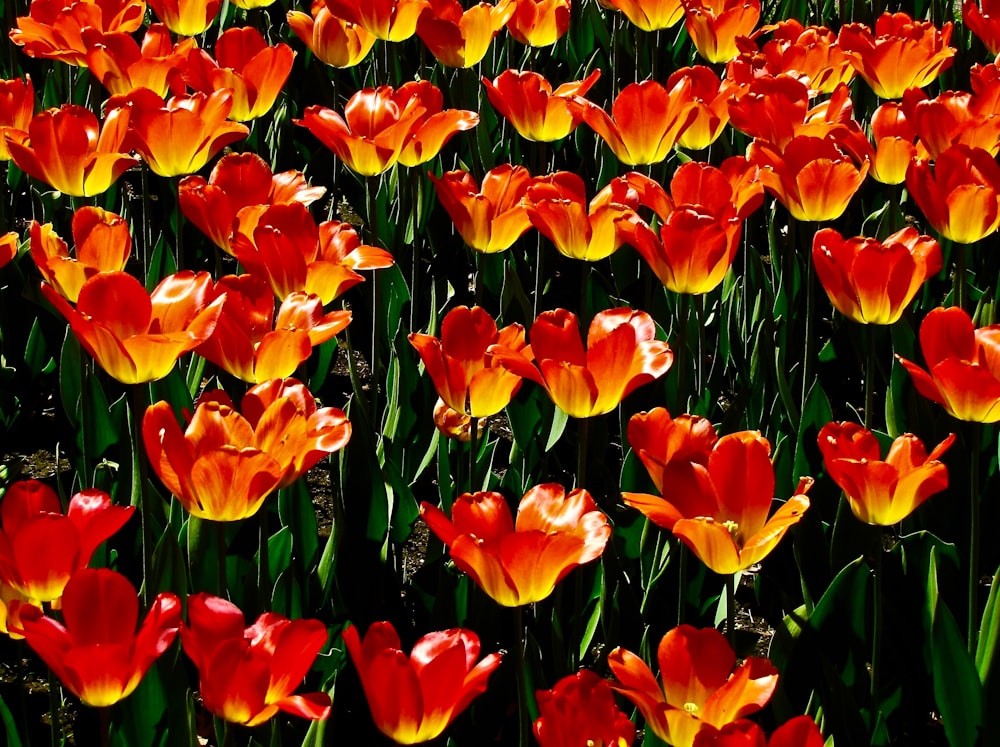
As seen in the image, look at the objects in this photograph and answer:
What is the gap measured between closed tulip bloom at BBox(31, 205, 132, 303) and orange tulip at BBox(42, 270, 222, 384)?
0.79 ft

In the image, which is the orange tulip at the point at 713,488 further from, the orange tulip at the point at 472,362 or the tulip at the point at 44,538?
the tulip at the point at 44,538

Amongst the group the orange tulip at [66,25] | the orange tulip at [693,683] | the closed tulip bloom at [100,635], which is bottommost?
the orange tulip at [693,683]

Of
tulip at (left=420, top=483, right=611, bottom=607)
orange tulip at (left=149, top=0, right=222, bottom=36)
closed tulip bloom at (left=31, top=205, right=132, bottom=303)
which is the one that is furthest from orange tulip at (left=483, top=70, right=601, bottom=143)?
tulip at (left=420, top=483, right=611, bottom=607)

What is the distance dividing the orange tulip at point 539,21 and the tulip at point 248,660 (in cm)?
196

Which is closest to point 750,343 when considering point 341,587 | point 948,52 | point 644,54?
point 948,52

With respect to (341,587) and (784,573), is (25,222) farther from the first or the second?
(784,573)

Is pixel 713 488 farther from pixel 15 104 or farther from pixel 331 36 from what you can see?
pixel 331 36

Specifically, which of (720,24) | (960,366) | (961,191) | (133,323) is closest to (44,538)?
(133,323)

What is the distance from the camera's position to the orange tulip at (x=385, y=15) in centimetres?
284

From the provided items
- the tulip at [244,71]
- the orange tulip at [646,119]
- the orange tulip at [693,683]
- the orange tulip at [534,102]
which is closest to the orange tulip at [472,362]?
the orange tulip at [693,683]

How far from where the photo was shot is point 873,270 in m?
1.90

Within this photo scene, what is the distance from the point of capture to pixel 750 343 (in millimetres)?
2645

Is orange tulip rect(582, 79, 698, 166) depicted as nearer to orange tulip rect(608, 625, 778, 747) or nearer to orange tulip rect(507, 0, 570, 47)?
orange tulip rect(507, 0, 570, 47)

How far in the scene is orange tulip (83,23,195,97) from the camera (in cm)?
259
